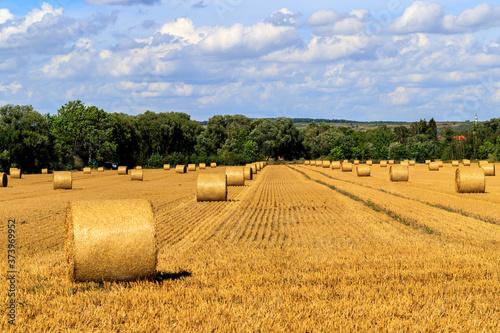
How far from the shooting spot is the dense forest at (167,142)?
3327 inches

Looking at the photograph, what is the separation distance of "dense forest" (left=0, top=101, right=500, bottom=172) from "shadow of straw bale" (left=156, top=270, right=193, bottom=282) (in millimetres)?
72313

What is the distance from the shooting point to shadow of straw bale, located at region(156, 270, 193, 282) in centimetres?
971

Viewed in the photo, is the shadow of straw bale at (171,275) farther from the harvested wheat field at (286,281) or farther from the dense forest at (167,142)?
the dense forest at (167,142)

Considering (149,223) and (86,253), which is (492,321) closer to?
(149,223)

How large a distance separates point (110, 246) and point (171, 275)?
5.07 feet

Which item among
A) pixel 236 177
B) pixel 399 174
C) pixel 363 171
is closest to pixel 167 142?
pixel 363 171

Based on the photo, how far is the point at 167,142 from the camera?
5359 inches

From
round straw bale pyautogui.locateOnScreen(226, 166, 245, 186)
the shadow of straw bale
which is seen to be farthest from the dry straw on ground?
the shadow of straw bale

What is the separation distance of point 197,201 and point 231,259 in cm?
1629

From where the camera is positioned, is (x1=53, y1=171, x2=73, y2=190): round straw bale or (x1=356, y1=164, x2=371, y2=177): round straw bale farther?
(x1=356, y1=164, x2=371, y2=177): round straw bale

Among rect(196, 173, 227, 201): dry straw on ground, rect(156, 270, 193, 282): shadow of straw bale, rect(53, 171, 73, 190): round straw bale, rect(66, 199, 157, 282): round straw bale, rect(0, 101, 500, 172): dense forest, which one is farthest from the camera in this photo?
rect(0, 101, 500, 172): dense forest

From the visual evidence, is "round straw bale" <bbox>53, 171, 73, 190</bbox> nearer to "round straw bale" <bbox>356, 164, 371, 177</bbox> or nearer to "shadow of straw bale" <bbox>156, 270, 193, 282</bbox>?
"round straw bale" <bbox>356, 164, 371, 177</bbox>

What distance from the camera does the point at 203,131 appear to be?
13975 centimetres

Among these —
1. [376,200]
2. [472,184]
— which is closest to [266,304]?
[376,200]
